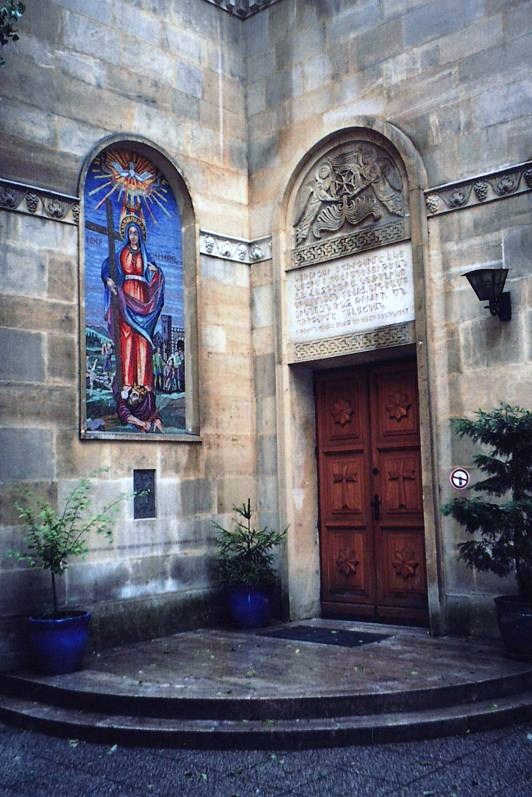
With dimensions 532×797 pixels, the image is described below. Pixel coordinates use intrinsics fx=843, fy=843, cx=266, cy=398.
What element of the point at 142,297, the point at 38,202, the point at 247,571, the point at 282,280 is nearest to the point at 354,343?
the point at 282,280

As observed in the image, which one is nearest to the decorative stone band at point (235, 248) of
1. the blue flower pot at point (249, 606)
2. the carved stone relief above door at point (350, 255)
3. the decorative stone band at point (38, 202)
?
the carved stone relief above door at point (350, 255)

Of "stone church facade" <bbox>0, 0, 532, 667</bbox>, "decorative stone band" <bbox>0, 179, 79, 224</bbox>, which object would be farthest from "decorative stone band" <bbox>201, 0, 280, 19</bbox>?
"decorative stone band" <bbox>0, 179, 79, 224</bbox>

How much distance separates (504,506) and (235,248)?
500cm

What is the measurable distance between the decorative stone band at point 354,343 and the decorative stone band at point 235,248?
1.31m

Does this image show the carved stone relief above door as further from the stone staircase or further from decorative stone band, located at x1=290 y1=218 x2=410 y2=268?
the stone staircase

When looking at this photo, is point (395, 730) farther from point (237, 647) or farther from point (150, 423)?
point (150, 423)

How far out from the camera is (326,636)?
8859 mm

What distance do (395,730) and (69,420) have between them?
442 cm

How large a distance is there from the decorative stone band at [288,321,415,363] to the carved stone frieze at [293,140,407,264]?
Answer: 0.99 metres

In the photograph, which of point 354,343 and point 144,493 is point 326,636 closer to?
point 144,493

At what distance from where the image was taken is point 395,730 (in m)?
6.02

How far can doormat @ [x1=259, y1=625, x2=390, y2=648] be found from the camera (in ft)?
27.9

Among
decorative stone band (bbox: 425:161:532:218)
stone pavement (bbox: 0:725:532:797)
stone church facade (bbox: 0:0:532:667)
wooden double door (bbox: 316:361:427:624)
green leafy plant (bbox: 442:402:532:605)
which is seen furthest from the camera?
wooden double door (bbox: 316:361:427:624)

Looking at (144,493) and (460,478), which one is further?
(144,493)
